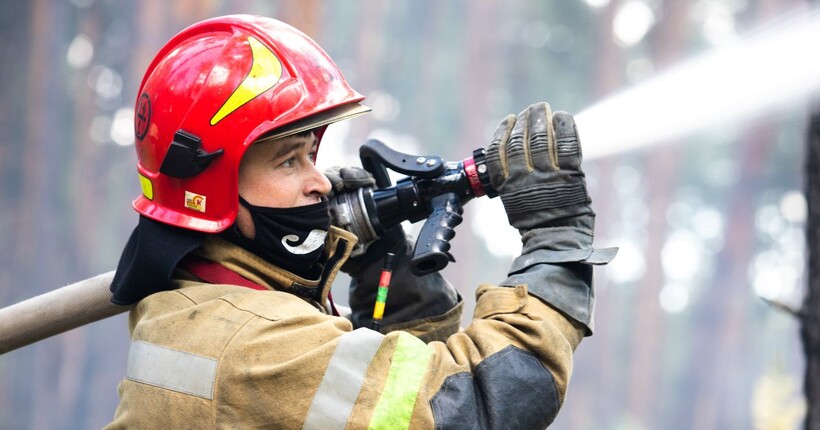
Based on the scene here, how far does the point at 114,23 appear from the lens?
29.8 metres

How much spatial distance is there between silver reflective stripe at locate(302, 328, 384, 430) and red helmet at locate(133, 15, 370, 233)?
610mm

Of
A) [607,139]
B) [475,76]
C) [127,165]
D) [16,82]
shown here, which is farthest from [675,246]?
[607,139]

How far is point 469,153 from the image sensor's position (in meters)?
28.3

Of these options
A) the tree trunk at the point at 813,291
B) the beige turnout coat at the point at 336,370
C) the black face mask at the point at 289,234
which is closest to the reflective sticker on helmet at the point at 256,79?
the black face mask at the point at 289,234

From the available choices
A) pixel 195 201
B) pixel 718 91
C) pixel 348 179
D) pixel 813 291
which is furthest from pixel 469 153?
pixel 195 201

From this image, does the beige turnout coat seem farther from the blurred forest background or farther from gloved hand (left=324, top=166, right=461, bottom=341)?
the blurred forest background

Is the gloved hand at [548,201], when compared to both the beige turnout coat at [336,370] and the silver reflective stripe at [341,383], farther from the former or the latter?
the silver reflective stripe at [341,383]

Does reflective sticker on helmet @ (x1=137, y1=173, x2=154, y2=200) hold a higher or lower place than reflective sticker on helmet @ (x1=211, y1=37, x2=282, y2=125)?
lower

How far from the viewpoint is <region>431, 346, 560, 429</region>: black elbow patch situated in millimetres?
2357

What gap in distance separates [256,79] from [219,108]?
0.45 ft

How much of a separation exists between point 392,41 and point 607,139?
31.8 metres

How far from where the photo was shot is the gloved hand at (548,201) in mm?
2643

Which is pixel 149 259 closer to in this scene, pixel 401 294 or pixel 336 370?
pixel 336 370

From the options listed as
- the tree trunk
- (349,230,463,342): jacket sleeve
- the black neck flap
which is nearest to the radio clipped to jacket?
(349,230,463,342): jacket sleeve
